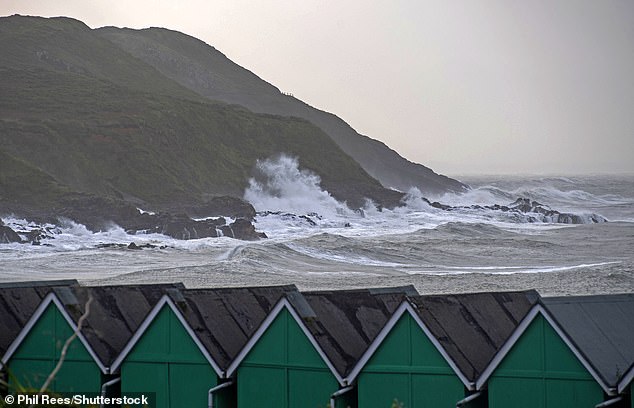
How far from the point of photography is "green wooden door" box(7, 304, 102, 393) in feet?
39.3

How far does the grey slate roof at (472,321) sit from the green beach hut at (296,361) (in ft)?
2.41

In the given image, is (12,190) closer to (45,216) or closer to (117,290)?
(45,216)

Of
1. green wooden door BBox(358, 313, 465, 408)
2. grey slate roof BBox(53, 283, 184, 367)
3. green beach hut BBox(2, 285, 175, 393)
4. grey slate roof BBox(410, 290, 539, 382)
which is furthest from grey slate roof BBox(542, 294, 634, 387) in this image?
green beach hut BBox(2, 285, 175, 393)

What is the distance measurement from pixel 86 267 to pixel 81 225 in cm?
2497

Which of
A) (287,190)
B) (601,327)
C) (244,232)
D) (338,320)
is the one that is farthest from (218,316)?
(287,190)

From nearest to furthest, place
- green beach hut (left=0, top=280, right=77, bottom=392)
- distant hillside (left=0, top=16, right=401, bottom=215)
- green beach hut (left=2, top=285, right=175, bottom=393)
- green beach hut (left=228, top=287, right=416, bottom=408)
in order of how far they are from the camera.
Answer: green beach hut (left=228, top=287, right=416, bottom=408) → green beach hut (left=2, top=285, right=175, bottom=393) → green beach hut (left=0, top=280, right=77, bottom=392) → distant hillside (left=0, top=16, right=401, bottom=215)

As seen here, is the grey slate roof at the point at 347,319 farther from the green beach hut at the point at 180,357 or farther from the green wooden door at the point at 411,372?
the green beach hut at the point at 180,357

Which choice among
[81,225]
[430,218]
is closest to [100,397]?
[81,225]

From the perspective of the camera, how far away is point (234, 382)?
1162 cm

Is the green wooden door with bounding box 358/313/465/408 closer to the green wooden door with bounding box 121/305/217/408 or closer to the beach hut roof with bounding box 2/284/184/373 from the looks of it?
the green wooden door with bounding box 121/305/217/408

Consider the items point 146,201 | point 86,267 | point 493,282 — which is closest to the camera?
point 493,282

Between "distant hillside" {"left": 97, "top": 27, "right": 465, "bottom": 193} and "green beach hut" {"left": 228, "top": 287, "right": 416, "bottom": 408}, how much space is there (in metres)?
128

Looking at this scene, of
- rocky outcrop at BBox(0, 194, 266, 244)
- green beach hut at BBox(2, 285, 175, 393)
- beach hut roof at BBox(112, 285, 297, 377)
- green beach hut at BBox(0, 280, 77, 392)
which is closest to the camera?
beach hut roof at BBox(112, 285, 297, 377)

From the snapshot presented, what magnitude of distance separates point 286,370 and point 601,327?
2.79m
